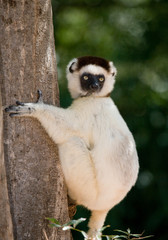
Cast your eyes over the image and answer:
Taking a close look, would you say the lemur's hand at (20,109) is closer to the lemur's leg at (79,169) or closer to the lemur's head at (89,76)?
the lemur's leg at (79,169)

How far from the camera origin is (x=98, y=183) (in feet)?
17.3

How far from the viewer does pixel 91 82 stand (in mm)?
5906

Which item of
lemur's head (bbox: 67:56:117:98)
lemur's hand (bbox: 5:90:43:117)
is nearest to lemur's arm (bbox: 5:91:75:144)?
lemur's hand (bbox: 5:90:43:117)

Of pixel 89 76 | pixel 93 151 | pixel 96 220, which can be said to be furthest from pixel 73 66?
pixel 96 220

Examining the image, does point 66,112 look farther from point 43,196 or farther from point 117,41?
point 117,41

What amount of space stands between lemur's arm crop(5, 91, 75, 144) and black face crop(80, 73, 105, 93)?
656 millimetres

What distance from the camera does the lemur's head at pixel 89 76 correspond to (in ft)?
19.3

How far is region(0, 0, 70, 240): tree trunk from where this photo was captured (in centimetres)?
436

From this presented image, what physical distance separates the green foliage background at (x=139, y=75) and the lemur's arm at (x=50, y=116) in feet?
16.5

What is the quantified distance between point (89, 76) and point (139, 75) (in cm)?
562

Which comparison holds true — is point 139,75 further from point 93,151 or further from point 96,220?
point 93,151

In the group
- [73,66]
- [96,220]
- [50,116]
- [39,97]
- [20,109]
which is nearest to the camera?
[20,109]

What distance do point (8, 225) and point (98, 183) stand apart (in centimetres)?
150

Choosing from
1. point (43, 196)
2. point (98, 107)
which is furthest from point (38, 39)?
point (43, 196)
